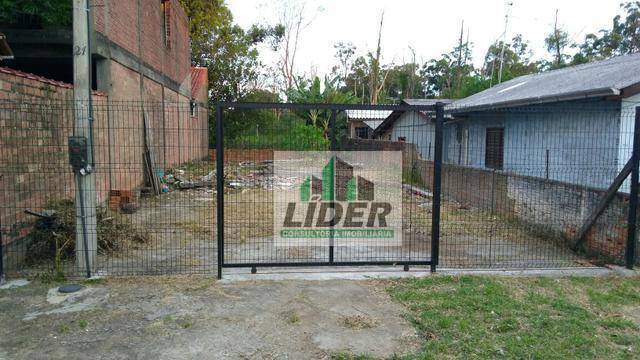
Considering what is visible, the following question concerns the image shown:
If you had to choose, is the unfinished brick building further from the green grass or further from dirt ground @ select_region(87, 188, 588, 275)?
the green grass

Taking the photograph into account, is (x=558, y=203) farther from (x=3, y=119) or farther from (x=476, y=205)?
(x=3, y=119)

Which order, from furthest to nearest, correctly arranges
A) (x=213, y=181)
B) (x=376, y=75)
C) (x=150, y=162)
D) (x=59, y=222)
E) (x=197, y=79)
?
1. (x=376, y=75)
2. (x=197, y=79)
3. (x=213, y=181)
4. (x=150, y=162)
5. (x=59, y=222)

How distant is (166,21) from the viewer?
1555 centimetres

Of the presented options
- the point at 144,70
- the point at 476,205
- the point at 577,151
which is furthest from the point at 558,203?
the point at 144,70

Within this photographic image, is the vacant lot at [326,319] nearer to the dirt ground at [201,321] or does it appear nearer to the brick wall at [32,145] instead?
the dirt ground at [201,321]

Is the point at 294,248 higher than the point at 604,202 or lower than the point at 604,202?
lower

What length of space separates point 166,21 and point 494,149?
→ 11.7m

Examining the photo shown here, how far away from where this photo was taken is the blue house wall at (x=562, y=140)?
7.71 metres

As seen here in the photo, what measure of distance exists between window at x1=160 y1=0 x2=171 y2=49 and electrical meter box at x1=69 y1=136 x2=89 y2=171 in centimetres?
1077

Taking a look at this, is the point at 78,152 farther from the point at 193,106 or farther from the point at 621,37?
the point at 621,37

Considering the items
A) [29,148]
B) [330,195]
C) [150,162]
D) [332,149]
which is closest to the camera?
[332,149]

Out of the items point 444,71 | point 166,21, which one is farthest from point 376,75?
point 166,21

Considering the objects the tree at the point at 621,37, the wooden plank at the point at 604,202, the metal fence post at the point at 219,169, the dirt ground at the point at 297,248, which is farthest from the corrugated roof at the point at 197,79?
the tree at the point at 621,37

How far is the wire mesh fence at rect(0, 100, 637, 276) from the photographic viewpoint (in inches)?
226
